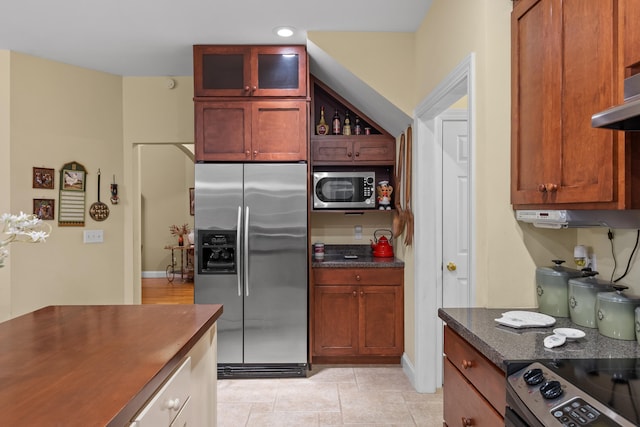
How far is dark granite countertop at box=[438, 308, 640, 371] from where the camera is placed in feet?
4.39

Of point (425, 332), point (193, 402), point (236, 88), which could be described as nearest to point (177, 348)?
point (193, 402)

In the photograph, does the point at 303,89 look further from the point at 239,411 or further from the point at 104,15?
the point at 239,411

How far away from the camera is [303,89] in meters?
3.47

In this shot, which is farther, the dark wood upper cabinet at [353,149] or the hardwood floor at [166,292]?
the hardwood floor at [166,292]

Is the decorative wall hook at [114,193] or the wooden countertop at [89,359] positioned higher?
the decorative wall hook at [114,193]

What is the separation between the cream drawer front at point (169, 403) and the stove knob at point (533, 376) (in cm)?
105

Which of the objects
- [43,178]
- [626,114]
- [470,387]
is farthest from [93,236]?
[626,114]

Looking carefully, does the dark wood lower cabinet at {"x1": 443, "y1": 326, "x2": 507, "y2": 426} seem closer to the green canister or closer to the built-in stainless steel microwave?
the green canister

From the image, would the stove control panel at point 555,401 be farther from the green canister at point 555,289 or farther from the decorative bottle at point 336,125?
the decorative bottle at point 336,125

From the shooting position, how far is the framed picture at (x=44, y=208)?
12.2ft

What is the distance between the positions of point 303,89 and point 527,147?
2.08 m

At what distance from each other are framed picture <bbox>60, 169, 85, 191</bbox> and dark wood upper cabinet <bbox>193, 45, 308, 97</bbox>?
58.1 inches

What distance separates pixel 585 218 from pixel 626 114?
58 cm

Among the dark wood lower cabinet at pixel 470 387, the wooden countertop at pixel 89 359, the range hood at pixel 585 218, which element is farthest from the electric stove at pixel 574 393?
the wooden countertop at pixel 89 359
